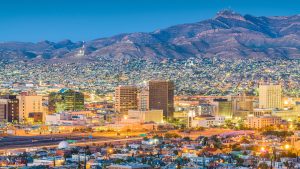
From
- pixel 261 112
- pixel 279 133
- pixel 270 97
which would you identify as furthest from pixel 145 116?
pixel 270 97

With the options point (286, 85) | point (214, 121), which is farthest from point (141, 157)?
point (286, 85)

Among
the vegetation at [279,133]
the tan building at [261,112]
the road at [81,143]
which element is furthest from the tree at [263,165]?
the tan building at [261,112]

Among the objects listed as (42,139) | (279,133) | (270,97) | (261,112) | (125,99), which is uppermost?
(270,97)

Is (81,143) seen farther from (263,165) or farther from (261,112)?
(261,112)

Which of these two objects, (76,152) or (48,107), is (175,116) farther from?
(76,152)

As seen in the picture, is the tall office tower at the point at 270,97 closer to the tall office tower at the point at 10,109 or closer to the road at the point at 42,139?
the tall office tower at the point at 10,109

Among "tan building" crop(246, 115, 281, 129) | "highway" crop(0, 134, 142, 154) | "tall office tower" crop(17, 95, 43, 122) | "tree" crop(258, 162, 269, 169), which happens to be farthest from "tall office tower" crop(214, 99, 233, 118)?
"tree" crop(258, 162, 269, 169)
